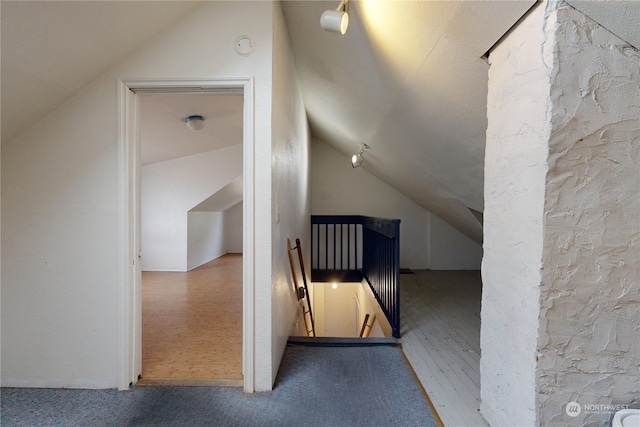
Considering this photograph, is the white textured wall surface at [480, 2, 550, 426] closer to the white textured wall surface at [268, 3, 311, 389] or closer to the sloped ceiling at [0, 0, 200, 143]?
the white textured wall surface at [268, 3, 311, 389]

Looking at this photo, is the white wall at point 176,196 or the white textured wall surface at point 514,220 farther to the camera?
the white wall at point 176,196

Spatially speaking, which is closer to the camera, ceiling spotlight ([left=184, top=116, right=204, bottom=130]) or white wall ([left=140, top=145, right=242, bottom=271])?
ceiling spotlight ([left=184, top=116, right=204, bottom=130])

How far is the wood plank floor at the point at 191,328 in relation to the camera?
2012mm

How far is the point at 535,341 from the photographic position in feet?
3.55

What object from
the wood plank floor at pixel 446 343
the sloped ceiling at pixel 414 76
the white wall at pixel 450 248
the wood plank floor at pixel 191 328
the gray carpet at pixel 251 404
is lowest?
the wood plank floor at pixel 191 328

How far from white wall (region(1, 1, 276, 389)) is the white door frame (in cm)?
4

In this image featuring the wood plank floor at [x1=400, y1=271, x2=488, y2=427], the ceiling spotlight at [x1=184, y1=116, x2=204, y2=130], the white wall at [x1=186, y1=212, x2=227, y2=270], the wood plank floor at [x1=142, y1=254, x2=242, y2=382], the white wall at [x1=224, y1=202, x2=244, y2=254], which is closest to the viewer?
the wood plank floor at [x1=400, y1=271, x2=488, y2=427]

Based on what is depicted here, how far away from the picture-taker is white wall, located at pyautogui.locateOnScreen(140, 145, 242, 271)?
16.5ft

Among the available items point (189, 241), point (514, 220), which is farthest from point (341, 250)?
point (514, 220)

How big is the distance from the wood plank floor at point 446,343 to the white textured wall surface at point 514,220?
210 millimetres

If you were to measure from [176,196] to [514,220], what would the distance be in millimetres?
5189

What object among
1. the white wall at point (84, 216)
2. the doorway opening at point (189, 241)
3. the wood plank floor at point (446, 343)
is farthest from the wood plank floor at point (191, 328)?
the wood plank floor at point (446, 343)

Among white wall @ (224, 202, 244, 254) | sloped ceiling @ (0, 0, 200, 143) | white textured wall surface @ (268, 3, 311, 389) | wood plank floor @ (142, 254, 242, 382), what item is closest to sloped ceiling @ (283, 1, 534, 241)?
white textured wall surface @ (268, 3, 311, 389)

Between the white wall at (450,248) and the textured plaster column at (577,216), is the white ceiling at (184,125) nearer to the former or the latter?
the textured plaster column at (577,216)
